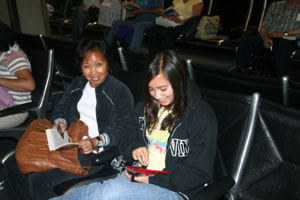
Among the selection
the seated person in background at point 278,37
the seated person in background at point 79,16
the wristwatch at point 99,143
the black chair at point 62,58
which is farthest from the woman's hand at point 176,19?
the wristwatch at point 99,143

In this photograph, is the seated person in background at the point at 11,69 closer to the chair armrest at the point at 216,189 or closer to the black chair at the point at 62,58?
the black chair at the point at 62,58

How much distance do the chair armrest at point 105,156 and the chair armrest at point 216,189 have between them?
1.75 ft

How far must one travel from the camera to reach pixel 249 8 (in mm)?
5203

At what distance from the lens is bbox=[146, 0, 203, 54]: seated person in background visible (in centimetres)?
431

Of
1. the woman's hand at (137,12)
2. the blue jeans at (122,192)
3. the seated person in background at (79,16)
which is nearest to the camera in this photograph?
the blue jeans at (122,192)

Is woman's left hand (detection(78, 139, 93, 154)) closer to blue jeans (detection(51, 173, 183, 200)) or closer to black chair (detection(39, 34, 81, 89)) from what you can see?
blue jeans (detection(51, 173, 183, 200))

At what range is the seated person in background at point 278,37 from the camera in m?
3.74

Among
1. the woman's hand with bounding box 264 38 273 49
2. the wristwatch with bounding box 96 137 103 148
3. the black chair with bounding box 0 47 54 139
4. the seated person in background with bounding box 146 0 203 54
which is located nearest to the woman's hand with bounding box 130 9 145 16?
the seated person in background with bounding box 146 0 203 54

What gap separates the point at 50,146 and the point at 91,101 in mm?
388

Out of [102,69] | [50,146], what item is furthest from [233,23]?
[50,146]

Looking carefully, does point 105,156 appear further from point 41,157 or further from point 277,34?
point 277,34

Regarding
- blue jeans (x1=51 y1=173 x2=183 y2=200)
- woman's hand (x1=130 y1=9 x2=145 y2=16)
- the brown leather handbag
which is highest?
woman's hand (x1=130 y1=9 x2=145 y2=16)

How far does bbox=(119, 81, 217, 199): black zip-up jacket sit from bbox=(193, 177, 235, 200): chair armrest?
0.21 ft

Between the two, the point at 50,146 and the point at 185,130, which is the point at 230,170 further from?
the point at 50,146
